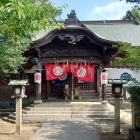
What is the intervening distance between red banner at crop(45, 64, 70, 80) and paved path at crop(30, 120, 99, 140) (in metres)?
4.24

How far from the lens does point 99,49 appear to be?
52.0 ft

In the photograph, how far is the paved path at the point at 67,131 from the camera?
8.90 m

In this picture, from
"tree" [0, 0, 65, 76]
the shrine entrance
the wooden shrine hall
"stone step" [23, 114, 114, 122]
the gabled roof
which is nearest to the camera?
"tree" [0, 0, 65, 76]

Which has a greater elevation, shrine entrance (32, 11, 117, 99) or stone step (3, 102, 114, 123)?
shrine entrance (32, 11, 117, 99)

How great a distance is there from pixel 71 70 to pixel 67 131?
6171mm

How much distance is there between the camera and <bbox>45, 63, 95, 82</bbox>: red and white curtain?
1553cm

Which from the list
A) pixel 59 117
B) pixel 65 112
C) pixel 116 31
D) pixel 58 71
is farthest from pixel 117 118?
pixel 116 31

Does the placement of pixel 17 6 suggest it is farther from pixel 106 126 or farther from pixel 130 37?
pixel 130 37

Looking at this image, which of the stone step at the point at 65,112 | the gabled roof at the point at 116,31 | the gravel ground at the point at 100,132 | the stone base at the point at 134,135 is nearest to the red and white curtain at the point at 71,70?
the stone step at the point at 65,112

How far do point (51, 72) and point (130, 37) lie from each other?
30.5 feet

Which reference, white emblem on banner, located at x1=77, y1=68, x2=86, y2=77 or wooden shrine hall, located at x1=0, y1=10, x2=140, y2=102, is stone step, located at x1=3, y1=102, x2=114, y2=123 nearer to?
wooden shrine hall, located at x1=0, y1=10, x2=140, y2=102

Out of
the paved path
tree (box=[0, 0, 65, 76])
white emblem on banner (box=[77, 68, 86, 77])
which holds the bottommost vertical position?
the paved path

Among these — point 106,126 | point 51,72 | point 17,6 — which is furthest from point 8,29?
point 51,72

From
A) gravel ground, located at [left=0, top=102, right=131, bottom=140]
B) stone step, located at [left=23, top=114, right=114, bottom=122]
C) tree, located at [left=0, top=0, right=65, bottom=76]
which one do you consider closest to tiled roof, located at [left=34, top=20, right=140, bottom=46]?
stone step, located at [left=23, top=114, right=114, bottom=122]
